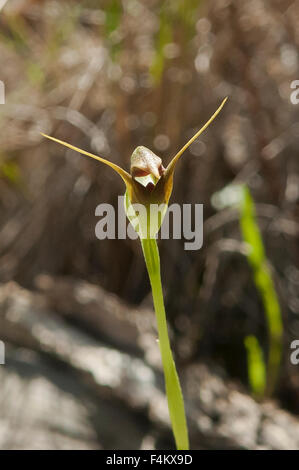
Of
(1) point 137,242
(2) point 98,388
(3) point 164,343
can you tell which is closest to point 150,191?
(3) point 164,343

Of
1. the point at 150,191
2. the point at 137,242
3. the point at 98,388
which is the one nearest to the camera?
the point at 150,191

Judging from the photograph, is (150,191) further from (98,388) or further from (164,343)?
(98,388)

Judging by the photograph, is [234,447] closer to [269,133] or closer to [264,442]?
[264,442]

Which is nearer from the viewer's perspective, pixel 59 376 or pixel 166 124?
pixel 59 376

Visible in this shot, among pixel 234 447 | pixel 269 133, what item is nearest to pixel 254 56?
pixel 269 133

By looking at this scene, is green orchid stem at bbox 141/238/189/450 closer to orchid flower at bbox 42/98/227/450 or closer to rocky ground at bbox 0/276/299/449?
orchid flower at bbox 42/98/227/450
